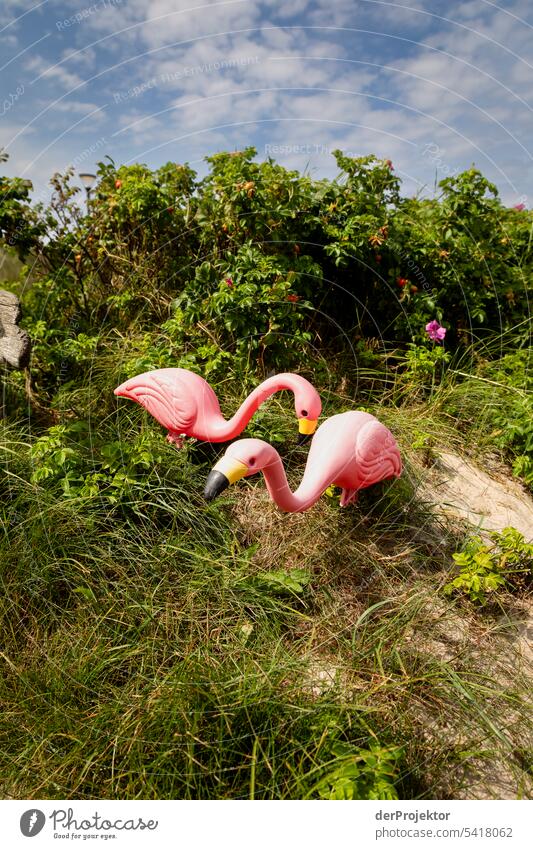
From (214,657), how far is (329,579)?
78cm

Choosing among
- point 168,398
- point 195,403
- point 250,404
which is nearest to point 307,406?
point 250,404

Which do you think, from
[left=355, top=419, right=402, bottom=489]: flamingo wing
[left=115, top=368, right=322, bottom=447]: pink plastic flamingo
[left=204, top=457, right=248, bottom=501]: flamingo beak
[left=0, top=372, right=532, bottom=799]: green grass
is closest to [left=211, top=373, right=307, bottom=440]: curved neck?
[left=115, top=368, right=322, bottom=447]: pink plastic flamingo

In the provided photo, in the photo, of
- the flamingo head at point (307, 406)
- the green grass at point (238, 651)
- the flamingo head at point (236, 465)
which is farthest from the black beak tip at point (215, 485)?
the flamingo head at point (307, 406)

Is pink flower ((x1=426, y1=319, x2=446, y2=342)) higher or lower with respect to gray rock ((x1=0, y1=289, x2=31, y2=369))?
higher

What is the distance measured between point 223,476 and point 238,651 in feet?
2.57

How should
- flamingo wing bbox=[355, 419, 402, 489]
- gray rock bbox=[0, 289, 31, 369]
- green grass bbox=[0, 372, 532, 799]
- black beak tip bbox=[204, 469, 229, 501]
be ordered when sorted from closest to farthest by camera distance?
green grass bbox=[0, 372, 532, 799] → black beak tip bbox=[204, 469, 229, 501] → flamingo wing bbox=[355, 419, 402, 489] → gray rock bbox=[0, 289, 31, 369]

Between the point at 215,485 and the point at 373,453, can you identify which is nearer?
the point at 215,485

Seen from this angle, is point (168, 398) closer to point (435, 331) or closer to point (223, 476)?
point (223, 476)

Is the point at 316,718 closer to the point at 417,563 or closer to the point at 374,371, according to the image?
the point at 417,563

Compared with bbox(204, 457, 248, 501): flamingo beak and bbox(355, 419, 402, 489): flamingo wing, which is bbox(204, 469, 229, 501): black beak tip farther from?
bbox(355, 419, 402, 489): flamingo wing

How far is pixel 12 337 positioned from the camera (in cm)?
333

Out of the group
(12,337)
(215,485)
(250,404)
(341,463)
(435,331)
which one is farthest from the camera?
(435,331)

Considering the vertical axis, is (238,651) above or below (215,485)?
below

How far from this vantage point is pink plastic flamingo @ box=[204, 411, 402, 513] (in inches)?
103
